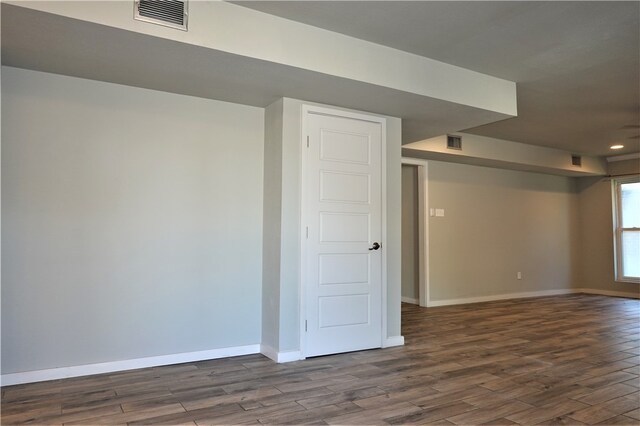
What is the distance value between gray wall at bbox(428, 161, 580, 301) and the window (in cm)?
70

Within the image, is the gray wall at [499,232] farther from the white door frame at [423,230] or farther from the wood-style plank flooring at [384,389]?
the wood-style plank flooring at [384,389]

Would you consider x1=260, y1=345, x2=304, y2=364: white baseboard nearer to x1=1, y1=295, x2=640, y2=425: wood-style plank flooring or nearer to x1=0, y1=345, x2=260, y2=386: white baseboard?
x1=1, y1=295, x2=640, y2=425: wood-style plank flooring

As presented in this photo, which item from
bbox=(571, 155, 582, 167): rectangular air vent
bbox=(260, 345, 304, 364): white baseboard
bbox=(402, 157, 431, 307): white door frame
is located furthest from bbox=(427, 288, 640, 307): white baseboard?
bbox=(260, 345, 304, 364): white baseboard

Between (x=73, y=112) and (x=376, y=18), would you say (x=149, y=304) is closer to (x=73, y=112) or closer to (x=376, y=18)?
(x=73, y=112)

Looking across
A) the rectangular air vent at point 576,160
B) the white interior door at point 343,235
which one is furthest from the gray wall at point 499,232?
the white interior door at point 343,235

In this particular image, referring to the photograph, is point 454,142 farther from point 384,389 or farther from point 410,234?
point 384,389

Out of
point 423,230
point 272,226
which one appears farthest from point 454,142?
point 272,226

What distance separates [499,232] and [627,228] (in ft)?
8.53

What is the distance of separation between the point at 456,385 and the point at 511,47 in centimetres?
259

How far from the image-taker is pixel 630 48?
11.3ft

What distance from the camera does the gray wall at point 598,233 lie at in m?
8.23

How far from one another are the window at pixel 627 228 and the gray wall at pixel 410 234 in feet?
13.6

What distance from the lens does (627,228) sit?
809cm

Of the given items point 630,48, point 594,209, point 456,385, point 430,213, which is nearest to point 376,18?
point 630,48
